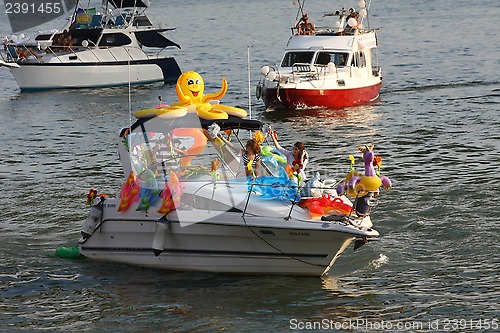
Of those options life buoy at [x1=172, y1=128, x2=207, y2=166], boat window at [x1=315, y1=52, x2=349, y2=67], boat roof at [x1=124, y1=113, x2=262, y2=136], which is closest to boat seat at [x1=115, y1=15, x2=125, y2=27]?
boat window at [x1=315, y1=52, x2=349, y2=67]

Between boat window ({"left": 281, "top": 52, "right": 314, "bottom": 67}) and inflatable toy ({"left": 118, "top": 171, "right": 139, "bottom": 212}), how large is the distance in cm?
1614

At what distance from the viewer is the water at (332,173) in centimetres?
1314

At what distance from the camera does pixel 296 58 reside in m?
30.1

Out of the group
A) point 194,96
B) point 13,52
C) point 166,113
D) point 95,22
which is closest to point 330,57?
point 95,22

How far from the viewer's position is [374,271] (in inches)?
573

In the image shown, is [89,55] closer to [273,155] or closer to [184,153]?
[184,153]

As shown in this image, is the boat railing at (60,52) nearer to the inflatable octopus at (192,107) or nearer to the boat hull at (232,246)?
the inflatable octopus at (192,107)

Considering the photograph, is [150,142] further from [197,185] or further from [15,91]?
[15,91]

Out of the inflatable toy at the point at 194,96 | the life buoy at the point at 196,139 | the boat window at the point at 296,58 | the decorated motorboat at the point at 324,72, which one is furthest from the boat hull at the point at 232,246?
the boat window at the point at 296,58

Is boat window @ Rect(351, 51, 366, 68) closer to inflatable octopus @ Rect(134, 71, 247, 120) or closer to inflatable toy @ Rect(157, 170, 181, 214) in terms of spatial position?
inflatable octopus @ Rect(134, 71, 247, 120)

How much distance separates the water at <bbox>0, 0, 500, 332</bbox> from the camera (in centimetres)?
1314

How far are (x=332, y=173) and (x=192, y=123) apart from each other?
22.0 feet

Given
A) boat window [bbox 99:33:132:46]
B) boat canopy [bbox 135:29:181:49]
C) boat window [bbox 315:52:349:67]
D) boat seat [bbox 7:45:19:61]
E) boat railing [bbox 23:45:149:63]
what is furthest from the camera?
boat canopy [bbox 135:29:181:49]

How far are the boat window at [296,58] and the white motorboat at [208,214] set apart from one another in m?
15.2
